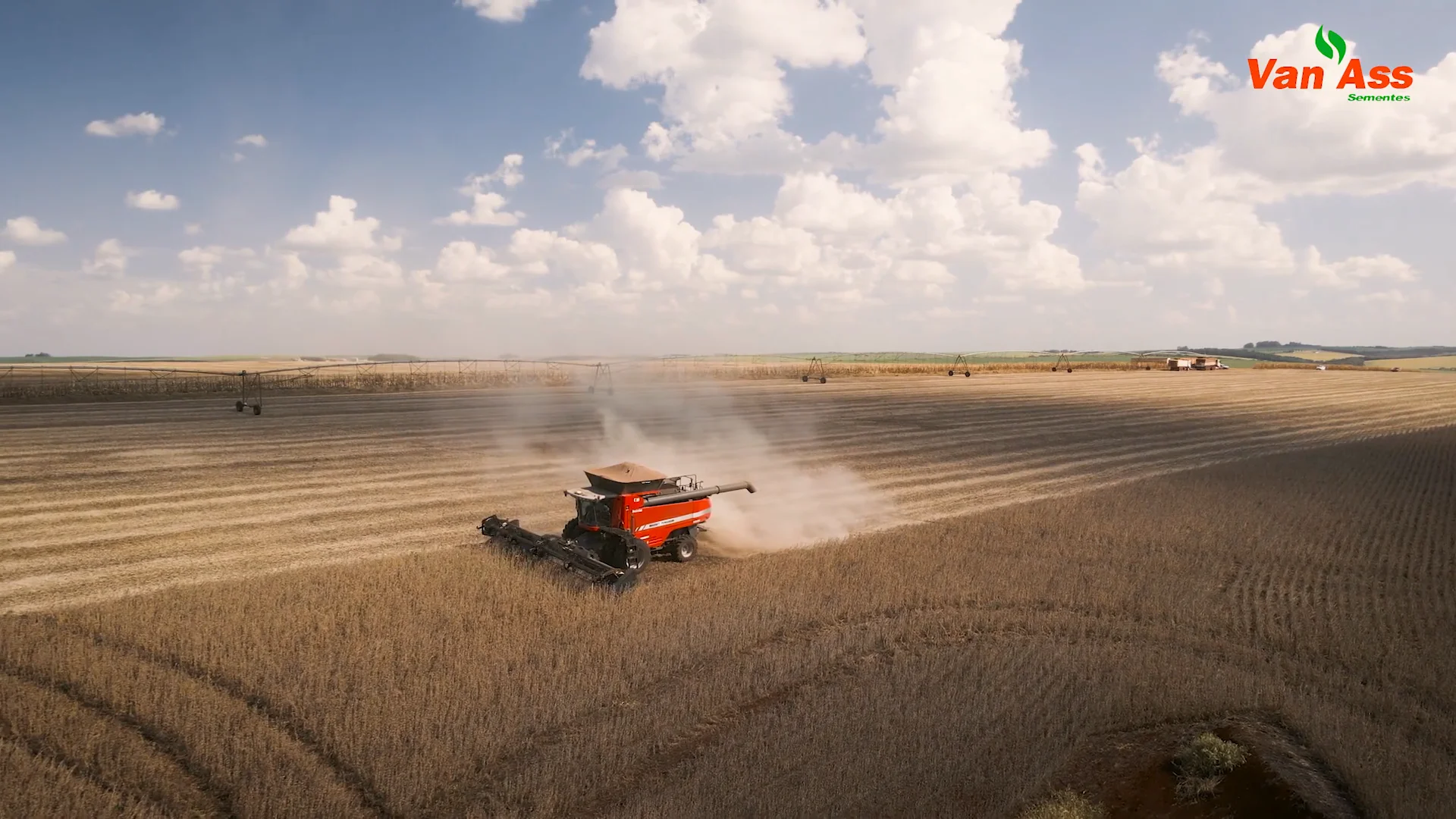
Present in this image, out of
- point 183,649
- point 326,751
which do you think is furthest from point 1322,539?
point 183,649

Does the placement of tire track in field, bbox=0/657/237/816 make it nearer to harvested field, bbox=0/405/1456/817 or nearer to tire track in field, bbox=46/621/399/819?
harvested field, bbox=0/405/1456/817

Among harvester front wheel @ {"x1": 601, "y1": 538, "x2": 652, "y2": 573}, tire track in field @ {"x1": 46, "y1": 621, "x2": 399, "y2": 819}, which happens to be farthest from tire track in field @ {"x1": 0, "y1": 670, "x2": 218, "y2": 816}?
harvester front wheel @ {"x1": 601, "y1": 538, "x2": 652, "y2": 573}

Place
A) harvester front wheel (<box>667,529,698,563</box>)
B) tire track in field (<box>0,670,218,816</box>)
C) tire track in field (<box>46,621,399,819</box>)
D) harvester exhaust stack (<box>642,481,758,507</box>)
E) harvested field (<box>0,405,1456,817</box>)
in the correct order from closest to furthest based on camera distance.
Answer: tire track in field (<box>0,670,218,816</box>), tire track in field (<box>46,621,399,819</box>), harvested field (<box>0,405,1456,817</box>), harvester exhaust stack (<box>642,481,758,507</box>), harvester front wheel (<box>667,529,698,563</box>)

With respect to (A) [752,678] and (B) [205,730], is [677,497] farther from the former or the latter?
(B) [205,730]

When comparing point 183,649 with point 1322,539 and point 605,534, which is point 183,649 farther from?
point 1322,539

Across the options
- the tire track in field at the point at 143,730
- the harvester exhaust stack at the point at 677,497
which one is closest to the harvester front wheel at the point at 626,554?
the harvester exhaust stack at the point at 677,497

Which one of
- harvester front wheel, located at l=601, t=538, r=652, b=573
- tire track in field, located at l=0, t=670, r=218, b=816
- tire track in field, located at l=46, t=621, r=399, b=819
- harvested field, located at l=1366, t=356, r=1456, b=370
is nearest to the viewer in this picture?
tire track in field, located at l=0, t=670, r=218, b=816

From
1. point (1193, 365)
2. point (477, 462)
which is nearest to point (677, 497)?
point (477, 462)
